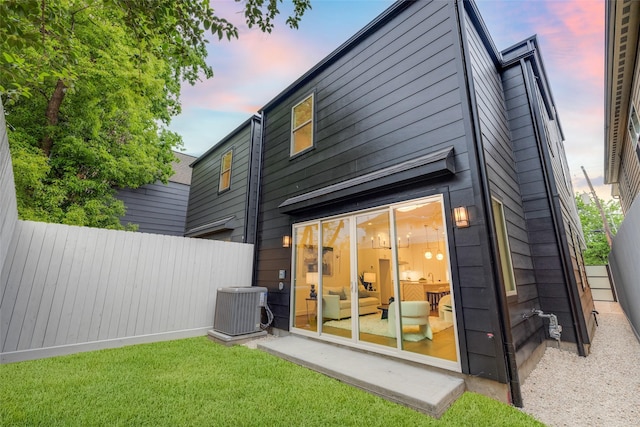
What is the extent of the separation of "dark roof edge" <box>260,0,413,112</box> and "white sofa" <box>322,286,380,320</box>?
183 inches

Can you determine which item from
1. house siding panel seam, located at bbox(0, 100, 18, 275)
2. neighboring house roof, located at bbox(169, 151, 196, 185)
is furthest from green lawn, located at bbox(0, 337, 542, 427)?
neighboring house roof, located at bbox(169, 151, 196, 185)

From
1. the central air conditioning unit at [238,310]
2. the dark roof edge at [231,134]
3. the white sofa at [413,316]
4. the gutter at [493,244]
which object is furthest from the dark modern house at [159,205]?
the gutter at [493,244]

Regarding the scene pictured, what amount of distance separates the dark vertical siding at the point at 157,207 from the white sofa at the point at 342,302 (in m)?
8.29

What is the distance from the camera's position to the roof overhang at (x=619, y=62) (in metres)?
4.15

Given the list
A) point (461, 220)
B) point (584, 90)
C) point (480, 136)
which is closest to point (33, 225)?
point (461, 220)

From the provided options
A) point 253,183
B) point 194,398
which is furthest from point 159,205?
point 194,398

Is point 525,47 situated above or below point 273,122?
above

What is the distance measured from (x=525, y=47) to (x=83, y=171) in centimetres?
1101

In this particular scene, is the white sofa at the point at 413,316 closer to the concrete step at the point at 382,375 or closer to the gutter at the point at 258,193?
the concrete step at the point at 382,375

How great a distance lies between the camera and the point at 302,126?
608 cm

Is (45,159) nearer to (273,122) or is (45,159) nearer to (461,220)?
(273,122)

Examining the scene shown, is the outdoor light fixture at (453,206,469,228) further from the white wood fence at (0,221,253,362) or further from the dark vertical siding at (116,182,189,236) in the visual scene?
the dark vertical siding at (116,182,189,236)

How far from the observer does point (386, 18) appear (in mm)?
4691

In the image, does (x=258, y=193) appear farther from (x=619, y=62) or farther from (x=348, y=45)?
(x=619, y=62)
